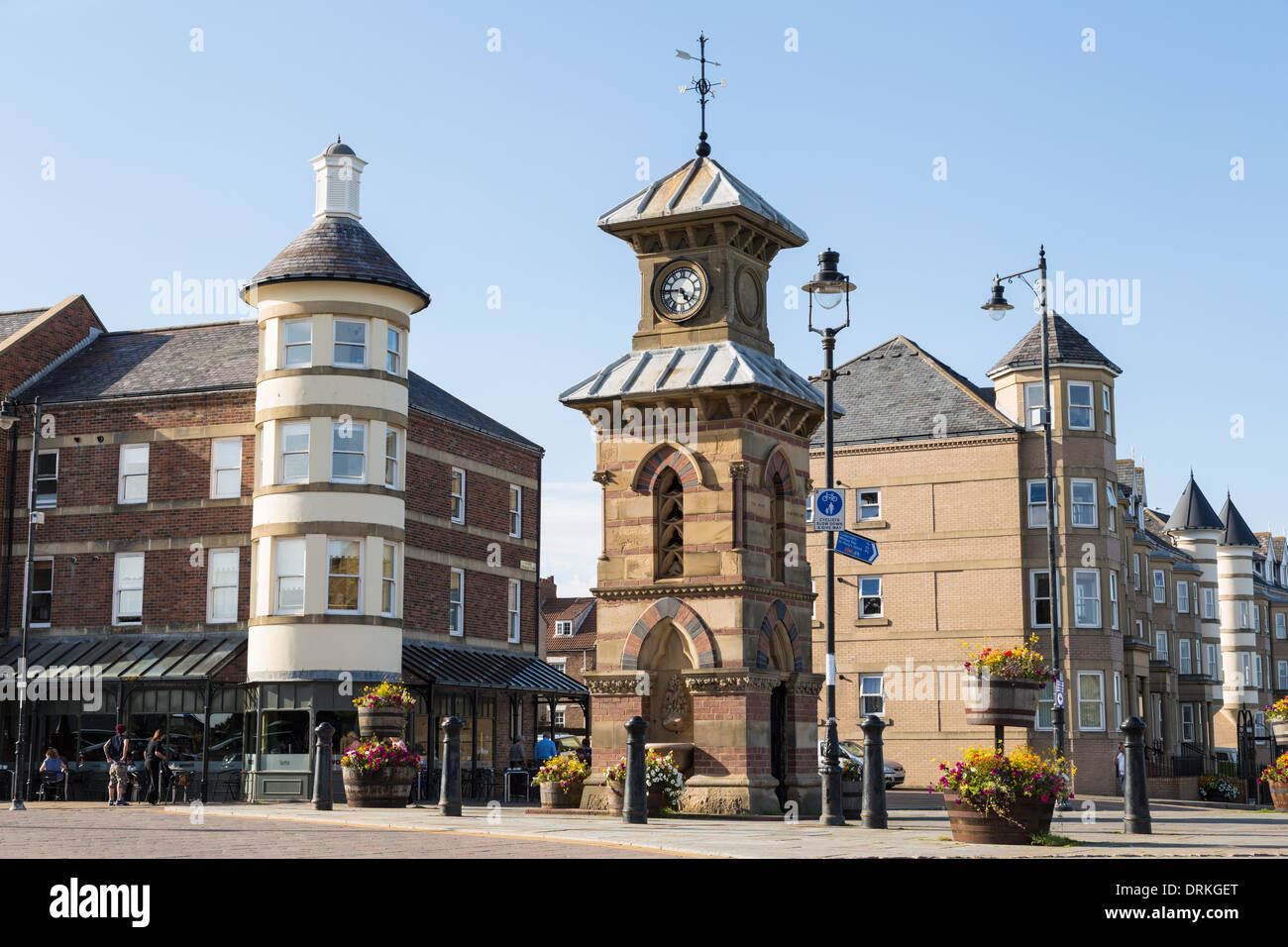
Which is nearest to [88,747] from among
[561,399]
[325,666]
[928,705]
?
[325,666]

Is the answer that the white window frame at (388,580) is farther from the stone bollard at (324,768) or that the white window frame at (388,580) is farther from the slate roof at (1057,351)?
the slate roof at (1057,351)

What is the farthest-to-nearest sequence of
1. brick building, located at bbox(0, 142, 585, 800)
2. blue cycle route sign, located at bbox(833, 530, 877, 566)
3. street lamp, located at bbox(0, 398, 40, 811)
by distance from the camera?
brick building, located at bbox(0, 142, 585, 800) < street lamp, located at bbox(0, 398, 40, 811) < blue cycle route sign, located at bbox(833, 530, 877, 566)

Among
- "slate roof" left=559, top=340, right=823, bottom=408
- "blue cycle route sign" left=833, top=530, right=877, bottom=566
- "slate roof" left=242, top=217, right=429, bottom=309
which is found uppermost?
"slate roof" left=242, top=217, right=429, bottom=309

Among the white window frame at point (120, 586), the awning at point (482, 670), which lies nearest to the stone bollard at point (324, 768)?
the awning at point (482, 670)

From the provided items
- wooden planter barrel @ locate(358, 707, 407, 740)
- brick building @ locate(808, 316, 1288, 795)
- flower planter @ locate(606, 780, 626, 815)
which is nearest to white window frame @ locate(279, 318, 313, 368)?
wooden planter barrel @ locate(358, 707, 407, 740)

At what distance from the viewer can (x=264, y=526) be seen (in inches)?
1406

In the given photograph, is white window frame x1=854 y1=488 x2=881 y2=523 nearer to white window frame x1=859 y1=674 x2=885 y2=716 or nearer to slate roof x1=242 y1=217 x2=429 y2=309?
white window frame x1=859 y1=674 x2=885 y2=716

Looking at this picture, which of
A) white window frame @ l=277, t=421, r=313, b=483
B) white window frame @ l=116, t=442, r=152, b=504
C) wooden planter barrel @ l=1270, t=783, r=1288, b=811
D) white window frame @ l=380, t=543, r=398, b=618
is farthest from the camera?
white window frame @ l=116, t=442, r=152, b=504

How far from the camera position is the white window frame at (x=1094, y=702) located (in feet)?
150

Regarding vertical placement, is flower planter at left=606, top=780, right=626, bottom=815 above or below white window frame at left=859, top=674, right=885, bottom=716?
below

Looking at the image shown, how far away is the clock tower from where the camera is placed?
2414 centimetres

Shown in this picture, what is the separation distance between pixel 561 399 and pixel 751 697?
5898 millimetres

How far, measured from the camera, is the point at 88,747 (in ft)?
122

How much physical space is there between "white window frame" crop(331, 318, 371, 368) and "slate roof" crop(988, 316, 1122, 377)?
21.5 metres
